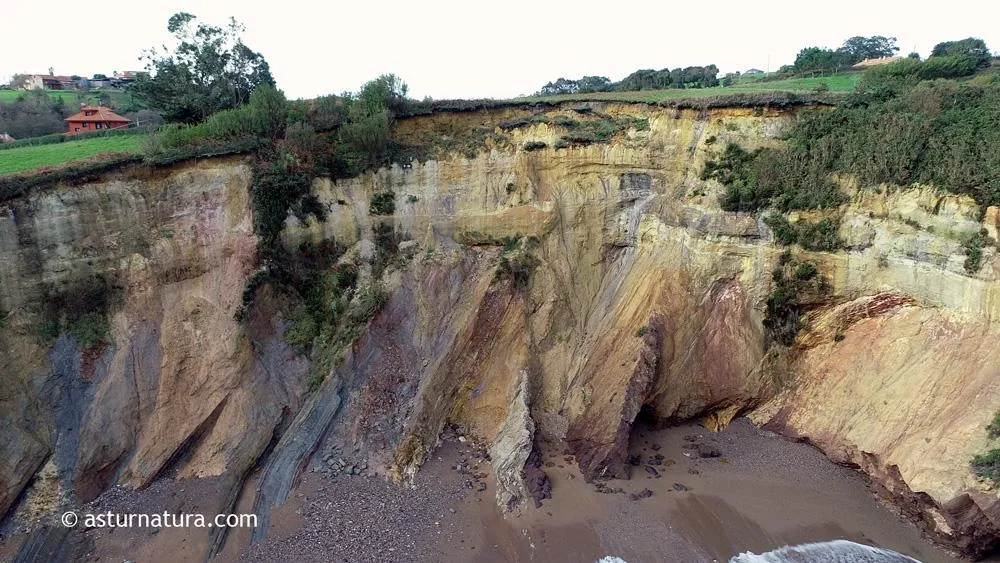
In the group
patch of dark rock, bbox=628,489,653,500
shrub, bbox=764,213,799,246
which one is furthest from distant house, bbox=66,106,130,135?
shrub, bbox=764,213,799,246

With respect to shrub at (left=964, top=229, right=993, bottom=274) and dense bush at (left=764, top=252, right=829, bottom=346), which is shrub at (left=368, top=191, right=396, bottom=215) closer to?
dense bush at (left=764, top=252, right=829, bottom=346)

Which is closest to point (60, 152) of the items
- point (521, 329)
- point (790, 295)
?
point (521, 329)

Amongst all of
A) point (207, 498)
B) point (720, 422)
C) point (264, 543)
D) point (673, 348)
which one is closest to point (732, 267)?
point (673, 348)

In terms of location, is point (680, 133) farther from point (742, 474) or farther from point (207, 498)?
point (207, 498)

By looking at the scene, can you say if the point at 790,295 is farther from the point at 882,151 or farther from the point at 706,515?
the point at 706,515

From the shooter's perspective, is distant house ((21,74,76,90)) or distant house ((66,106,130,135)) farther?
distant house ((21,74,76,90))

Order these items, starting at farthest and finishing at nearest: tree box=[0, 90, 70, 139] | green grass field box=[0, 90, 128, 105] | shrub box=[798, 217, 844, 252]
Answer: green grass field box=[0, 90, 128, 105]
tree box=[0, 90, 70, 139]
shrub box=[798, 217, 844, 252]
